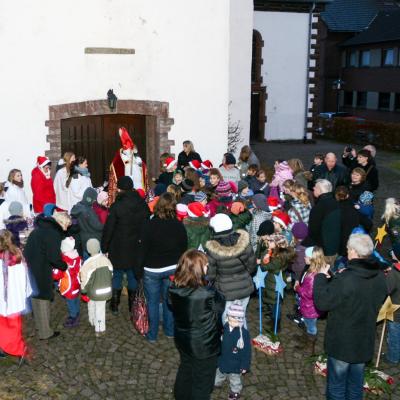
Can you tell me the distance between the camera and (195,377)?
5.17 meters

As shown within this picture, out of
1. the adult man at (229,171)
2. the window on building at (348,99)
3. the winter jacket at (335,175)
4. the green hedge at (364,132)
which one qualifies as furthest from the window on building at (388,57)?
the adult man at (229,171)

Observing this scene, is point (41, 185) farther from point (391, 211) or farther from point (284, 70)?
point (284, 70)

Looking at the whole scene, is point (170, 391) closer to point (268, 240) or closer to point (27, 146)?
point (268, 240)

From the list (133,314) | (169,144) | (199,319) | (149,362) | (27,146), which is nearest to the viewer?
(199,319)

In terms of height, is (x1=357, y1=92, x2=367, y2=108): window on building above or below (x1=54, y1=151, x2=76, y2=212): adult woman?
above

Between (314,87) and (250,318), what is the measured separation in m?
22.5

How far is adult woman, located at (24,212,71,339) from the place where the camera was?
21.9 feet

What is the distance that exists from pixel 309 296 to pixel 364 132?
79.0ft

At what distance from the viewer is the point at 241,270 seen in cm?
612

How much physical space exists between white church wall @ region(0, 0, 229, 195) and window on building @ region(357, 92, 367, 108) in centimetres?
2584

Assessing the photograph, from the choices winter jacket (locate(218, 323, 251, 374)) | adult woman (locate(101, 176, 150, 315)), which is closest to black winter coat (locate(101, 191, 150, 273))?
adult woman (locate(101, 176, 150, 315))

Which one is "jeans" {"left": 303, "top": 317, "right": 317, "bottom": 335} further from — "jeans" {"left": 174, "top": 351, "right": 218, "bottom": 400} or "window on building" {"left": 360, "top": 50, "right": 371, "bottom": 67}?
"window on building" {"left": 360, "top": 50, "right": 371, "bottom": 67}

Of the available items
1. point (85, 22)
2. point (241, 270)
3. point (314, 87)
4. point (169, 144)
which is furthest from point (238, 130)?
point (241, 270)

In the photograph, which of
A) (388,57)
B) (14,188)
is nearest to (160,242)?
(14,188)
